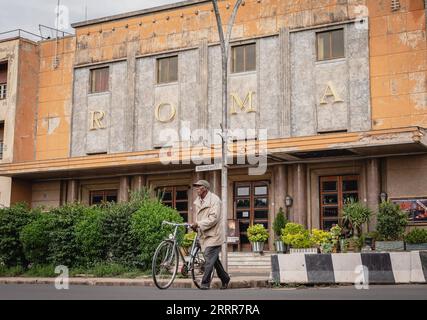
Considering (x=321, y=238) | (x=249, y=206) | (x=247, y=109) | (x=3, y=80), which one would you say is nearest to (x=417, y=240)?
(x=321, y=238)

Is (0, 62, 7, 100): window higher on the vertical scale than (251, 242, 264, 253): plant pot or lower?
higher

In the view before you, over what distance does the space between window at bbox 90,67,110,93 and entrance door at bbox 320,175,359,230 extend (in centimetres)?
1121

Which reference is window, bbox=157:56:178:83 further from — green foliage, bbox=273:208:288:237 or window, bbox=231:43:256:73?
green foliage, bbox=273:208:288:237

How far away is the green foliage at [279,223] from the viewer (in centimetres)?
2195

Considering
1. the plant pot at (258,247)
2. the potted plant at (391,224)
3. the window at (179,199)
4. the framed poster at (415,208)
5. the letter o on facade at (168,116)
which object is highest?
the letter o on facade at (168,116)

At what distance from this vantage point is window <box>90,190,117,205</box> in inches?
1083

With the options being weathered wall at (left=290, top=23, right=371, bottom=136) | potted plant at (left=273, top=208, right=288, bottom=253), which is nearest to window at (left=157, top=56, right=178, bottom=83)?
weathered wall at (left=290, top=23, right=371, bottom=136)

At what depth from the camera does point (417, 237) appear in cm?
1866

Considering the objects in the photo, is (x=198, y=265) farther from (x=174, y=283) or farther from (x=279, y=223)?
(x=279, y=223)

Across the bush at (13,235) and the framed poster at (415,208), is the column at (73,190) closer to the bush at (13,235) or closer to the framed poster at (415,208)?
the bush at (13,235)

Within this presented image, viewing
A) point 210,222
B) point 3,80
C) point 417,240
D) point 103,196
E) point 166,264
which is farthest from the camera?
point 3,80

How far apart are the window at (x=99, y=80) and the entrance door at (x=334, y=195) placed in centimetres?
1121

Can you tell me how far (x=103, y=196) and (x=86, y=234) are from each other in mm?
12735

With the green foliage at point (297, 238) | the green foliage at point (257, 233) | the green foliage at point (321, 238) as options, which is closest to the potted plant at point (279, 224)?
the green foliage at point (257, 233)
